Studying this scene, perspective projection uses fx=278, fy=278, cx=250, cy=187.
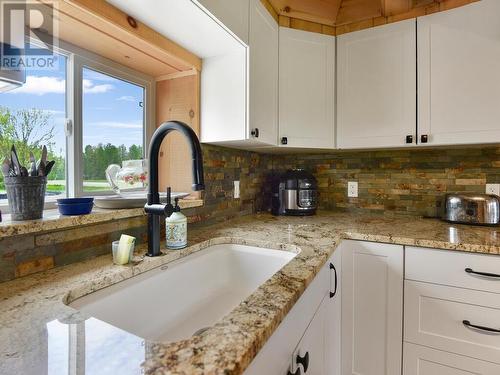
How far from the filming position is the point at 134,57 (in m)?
1.24

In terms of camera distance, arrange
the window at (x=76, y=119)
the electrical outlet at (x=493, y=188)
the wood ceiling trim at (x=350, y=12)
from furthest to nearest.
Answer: the electrical outlet at (x=493, y=188), the wood ceiling trim at (x=350, y=12), the window at (x=76, y=119)

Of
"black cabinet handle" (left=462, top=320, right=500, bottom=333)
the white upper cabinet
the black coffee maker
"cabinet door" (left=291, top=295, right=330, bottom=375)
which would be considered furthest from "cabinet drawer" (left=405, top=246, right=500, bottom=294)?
the white upper cabinet

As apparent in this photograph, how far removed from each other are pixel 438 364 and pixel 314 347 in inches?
27.4

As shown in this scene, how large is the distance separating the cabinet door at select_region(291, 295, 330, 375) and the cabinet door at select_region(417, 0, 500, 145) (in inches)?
45.4

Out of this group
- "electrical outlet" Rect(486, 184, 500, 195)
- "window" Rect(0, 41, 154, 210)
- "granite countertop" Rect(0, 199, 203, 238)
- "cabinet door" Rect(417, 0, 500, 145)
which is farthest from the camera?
"electrical outlet" Rect(486, 184, 500, 195)

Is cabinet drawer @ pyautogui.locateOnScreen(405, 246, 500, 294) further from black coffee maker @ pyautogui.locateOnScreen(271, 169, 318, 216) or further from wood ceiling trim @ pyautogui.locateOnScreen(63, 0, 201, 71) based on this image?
wood ceiling trim @ pyautogui.locateOnScreen(63, 0, 201, 71)

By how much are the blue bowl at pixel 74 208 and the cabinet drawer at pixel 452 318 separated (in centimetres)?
134

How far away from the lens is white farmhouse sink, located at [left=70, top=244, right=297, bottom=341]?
30.1 inches

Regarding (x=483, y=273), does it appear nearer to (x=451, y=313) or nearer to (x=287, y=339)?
(x=451, y=313)

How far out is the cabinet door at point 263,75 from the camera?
54.5 inches

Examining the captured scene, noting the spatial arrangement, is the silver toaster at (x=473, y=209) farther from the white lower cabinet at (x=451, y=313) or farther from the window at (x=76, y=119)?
the window at (x=76, y=119)

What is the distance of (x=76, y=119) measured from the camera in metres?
1.10

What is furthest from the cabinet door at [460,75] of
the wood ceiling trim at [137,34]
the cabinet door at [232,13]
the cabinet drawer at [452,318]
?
the wood ceiling trim at [137,34]

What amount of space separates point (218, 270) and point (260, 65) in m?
1.04
